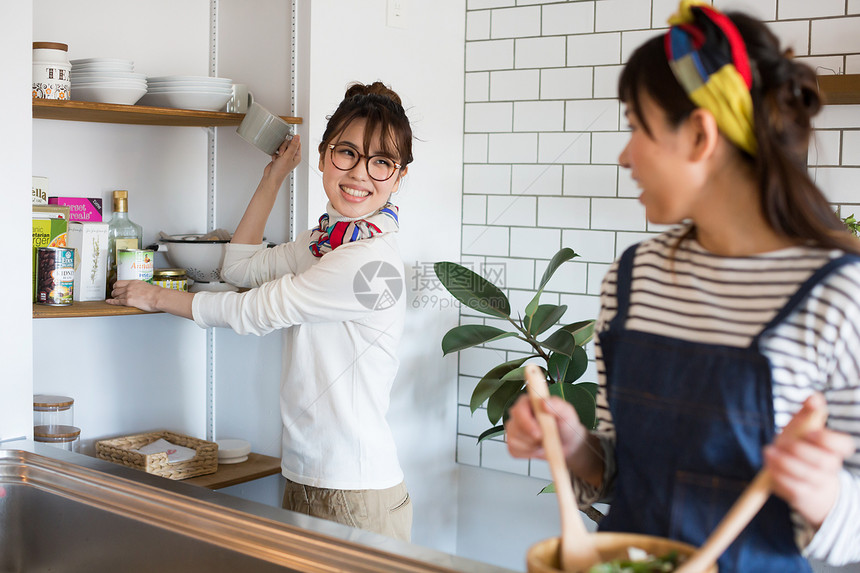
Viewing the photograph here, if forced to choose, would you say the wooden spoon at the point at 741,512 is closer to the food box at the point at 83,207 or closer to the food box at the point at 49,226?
the food box at the point at 49,226

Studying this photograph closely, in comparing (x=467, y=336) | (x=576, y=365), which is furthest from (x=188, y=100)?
(x=576, y=365)

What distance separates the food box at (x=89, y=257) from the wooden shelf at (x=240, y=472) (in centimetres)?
52

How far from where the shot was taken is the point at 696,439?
0.88m

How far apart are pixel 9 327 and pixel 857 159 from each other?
2.05 metres

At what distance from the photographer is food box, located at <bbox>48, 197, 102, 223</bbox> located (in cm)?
215

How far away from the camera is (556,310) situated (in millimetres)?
2309

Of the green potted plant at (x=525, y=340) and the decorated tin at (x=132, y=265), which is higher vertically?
the decorated tin at (x=132, y=265)

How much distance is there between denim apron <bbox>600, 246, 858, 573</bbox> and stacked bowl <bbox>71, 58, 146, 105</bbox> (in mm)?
1473

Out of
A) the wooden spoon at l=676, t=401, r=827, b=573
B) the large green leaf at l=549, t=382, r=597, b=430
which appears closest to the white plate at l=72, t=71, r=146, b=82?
the large green leaf at l=549, t=382, r=597, b=430

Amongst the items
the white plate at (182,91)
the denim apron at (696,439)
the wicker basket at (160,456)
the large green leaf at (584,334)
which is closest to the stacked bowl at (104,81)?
the white plate at (182,91)

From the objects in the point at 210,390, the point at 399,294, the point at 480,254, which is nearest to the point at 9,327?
the point at 399,294

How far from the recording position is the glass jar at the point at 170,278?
6.73 ft

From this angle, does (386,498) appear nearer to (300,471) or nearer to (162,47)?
(300,471)

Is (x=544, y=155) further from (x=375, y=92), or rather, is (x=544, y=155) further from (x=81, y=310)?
(x=81, y=310)
